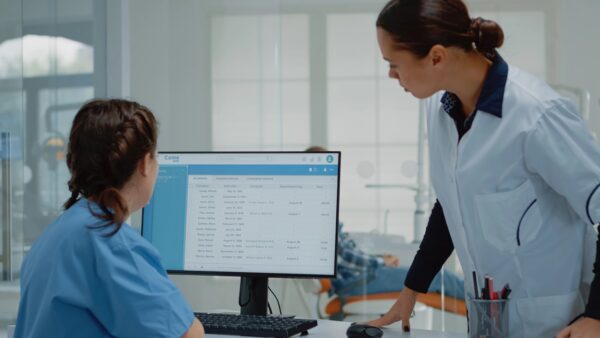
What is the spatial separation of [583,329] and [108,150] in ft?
2.61

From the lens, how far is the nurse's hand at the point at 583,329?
1.27 m

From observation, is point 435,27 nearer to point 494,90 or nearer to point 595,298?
point 494,90

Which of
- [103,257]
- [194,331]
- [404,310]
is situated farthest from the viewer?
[404,310]

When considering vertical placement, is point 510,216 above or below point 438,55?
below

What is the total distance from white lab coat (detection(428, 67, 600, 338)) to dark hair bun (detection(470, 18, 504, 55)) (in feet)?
0.25

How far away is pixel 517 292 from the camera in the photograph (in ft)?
4.71

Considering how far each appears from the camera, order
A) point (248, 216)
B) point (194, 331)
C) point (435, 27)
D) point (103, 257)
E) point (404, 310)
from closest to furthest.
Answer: point (103, 257), point (194, 331), point (435, 27), point (404, 310), point (248, 216)

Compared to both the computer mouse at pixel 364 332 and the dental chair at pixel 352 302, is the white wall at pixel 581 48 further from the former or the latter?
the computer mouse at pixel 364 332

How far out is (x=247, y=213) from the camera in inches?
69.2

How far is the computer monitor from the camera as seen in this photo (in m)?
1.71

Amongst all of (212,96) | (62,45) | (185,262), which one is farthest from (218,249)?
(212,96)

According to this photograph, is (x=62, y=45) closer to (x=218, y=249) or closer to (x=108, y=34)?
(x=108, y=34)

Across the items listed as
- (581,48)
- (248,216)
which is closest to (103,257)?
(248,216)

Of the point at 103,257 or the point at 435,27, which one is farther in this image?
the point at 435,27
